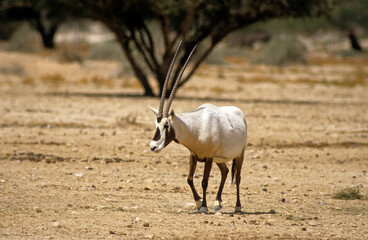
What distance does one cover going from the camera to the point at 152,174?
11.1 m

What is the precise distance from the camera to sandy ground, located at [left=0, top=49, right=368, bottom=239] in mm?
7547

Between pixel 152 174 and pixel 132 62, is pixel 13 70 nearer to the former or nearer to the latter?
pixel 132 62

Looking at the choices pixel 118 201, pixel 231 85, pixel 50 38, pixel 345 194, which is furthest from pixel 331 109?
pixel 50 38

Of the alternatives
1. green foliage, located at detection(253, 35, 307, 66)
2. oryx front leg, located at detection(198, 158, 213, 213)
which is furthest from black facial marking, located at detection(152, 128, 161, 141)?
green foliage, located at detection(253, 35, 307, 66)

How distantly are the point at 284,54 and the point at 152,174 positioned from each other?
5024 centimetres

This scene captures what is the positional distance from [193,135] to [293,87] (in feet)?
90.7

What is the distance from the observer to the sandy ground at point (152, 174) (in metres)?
7.55

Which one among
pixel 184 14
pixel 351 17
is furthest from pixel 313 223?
pixel 351 17

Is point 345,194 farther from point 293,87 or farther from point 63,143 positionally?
point 293,87

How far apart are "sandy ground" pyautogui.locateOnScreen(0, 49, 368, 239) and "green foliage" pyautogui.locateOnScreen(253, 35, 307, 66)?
3598 cm

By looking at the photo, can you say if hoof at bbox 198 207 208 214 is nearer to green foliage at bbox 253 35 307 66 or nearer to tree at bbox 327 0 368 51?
green foliage at bbox 253 35 307 66

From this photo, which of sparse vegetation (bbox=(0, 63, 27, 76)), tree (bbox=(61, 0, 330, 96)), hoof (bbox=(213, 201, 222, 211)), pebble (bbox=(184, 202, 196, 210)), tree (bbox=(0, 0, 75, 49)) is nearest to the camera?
hoof (bbox=(213, 201, 222, 211))

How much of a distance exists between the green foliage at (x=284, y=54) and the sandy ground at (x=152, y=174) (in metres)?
36.0

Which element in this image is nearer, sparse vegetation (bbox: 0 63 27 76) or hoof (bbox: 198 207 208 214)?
hoof (bbox: 198 207 208 214)
